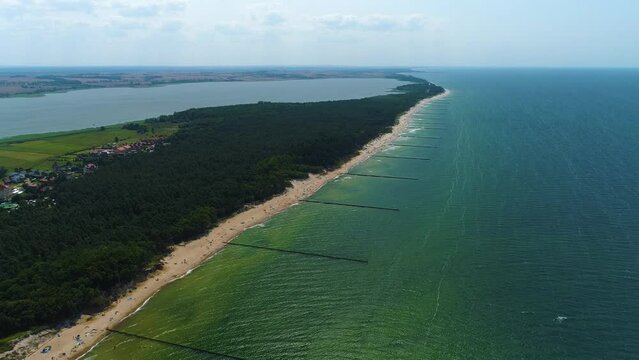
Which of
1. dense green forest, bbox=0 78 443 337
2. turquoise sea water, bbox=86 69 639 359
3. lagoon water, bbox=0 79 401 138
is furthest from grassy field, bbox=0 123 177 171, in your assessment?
turquoise sea water, bbox=86 69 639 359

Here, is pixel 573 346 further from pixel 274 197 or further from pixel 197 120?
pixel 197 120

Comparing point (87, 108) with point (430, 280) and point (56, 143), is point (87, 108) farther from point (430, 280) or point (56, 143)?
point (430, 280)

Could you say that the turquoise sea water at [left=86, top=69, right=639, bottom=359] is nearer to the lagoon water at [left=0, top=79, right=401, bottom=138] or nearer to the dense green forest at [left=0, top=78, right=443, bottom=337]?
the dense green forest at [left=0, top=78, right=443, bottom=337]

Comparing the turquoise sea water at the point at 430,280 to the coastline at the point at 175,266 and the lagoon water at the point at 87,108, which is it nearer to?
the coastline at the point at 175,266

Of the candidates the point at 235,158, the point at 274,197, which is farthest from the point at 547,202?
the point at 235,158

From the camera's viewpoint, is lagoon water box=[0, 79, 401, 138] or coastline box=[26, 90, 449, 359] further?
lagoon water box=[0, 79, 401, 138]

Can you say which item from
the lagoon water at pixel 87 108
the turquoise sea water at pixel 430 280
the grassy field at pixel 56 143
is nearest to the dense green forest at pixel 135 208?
the turquoise sea water at pixel 430 280
